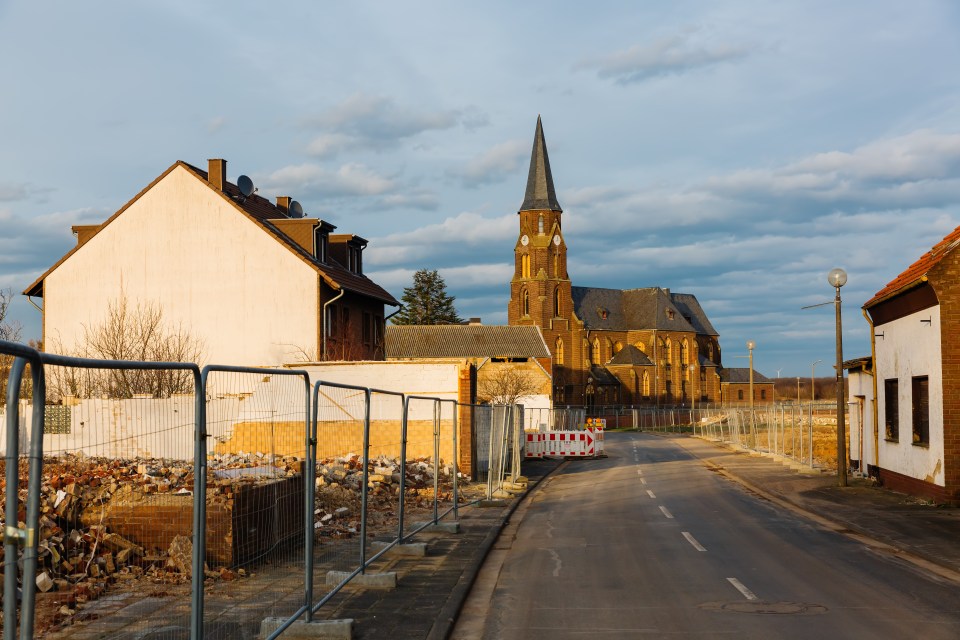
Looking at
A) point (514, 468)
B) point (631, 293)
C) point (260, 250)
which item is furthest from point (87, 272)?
point (631, 293)

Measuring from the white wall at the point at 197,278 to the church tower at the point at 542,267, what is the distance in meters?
85.2

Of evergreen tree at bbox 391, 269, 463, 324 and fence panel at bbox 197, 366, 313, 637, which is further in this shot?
evergreen tree at bbox 391, 269, 463, 324

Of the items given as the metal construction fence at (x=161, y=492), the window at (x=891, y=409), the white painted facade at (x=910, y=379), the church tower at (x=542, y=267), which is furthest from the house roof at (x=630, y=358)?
the metal construction fence at (x=161, y=492)

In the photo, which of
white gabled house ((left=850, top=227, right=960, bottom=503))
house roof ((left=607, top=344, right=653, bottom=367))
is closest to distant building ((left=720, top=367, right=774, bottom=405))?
house roof ((left=607, top=344, right=653, bottom=367))

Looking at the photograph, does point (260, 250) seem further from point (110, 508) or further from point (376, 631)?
point (110, 508)

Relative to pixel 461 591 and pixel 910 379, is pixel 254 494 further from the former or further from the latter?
pixel 910 379

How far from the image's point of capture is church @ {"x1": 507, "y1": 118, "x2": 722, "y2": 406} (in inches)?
4872

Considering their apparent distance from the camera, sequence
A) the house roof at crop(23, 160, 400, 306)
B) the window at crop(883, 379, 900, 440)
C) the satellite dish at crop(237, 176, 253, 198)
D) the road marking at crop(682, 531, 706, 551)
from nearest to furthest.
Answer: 1. the road marking at crop(682, 531, 706, 551)
2. the window at crop(883, 379, 900, 440)
3. the house roof at crop(23, 160, 400, 306)
4. the satellite dish at crop(237, 176, 253, 198)

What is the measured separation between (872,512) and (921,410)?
146 inches

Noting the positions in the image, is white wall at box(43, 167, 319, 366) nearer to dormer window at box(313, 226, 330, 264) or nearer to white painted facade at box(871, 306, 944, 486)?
dormer window at box(313, 226, 330, 264)

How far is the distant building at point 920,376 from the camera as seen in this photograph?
20016 millimetres

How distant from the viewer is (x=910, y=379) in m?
22.2

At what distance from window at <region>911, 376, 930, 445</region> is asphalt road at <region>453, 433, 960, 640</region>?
4333 millimetres

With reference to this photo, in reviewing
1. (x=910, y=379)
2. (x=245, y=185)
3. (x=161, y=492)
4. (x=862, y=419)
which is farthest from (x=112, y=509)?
(x=245, y=185)
